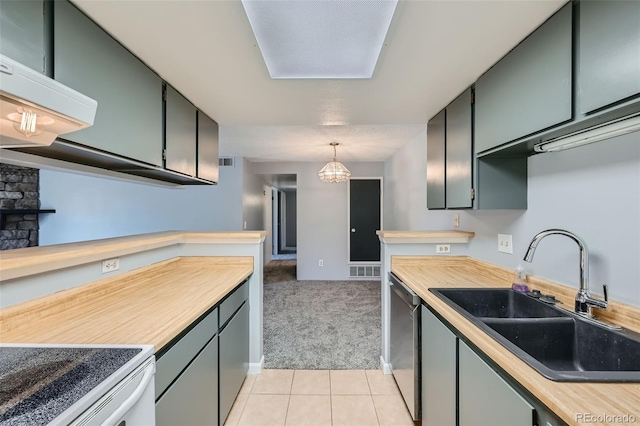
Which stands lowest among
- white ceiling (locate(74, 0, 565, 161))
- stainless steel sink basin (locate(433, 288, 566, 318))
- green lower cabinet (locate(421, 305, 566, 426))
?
green lower cabinet (locate(421, 305, 566, 426))

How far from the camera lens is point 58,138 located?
99cm

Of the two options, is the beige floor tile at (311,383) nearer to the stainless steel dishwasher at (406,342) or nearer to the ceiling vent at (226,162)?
the stainless steel dishwasher at (406,342)

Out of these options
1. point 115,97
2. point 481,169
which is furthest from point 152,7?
point 481,169

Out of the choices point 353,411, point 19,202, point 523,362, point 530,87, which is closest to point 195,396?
point 353,411

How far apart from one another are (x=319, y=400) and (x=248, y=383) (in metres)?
0.62

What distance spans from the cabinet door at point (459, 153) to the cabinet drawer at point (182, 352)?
1.69 m

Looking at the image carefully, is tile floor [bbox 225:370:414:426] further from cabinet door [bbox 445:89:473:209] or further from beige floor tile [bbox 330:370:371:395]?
cabinet door [bbox 445:89:473:209]

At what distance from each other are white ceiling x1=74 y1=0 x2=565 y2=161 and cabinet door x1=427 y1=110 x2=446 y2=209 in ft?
0.31

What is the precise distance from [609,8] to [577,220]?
852 millimetres

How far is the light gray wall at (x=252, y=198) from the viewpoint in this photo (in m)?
5.04

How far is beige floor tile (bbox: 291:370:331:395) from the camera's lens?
6.88ft

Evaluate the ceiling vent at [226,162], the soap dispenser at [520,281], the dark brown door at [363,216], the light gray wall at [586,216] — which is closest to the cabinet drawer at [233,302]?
the soap dispenser at [520,281]

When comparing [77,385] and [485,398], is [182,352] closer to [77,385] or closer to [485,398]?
[77,385]

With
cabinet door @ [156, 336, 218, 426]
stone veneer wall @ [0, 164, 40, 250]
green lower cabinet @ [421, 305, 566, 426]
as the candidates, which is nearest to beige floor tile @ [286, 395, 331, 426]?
cabinet door @ [156, 336, 218, 426]
